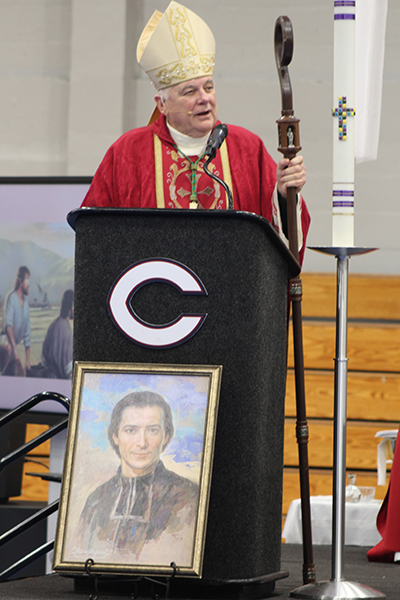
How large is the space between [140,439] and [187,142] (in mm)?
978

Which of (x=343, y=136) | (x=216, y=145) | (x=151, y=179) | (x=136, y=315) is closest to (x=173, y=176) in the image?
(x=151, y=179)

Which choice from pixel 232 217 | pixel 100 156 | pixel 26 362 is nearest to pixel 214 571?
pixel 232 217

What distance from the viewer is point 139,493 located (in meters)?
1.38

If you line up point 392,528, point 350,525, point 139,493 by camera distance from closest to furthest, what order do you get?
1. point 139,493
2. point 392,528
3. point 350,525

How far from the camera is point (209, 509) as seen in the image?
4.85 ft

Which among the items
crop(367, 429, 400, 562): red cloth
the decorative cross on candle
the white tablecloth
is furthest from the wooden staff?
the white tablecloth

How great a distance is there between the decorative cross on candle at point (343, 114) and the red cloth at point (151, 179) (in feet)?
1.08

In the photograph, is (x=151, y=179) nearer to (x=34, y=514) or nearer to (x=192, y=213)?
(x=192, y=213)

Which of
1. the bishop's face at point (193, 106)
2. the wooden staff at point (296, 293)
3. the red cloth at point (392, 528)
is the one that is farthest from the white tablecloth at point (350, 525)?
the bishop's face at point (193, 106)

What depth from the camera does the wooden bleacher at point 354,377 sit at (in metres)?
5.31

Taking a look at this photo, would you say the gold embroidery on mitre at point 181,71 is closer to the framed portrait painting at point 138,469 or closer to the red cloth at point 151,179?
the red cloth at point 151,179

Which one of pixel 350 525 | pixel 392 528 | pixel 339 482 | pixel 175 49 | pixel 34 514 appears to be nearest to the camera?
pixel 339 482

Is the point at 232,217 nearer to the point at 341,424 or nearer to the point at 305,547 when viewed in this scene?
the point at 341,424

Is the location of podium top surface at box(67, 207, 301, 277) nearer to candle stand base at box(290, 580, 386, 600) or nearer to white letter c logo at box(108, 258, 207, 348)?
white letter c logo at box(108, 258, 207, 348)
